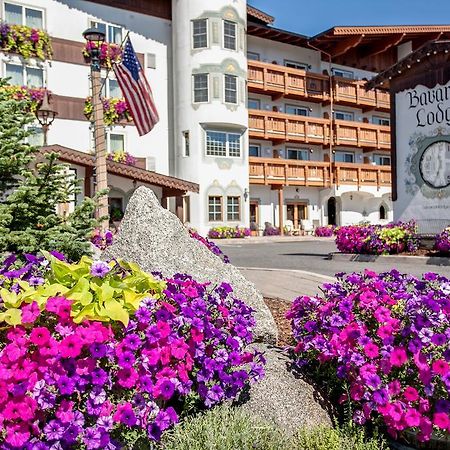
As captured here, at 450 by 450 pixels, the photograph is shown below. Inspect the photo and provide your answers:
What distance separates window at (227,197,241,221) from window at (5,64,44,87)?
13.4 metres

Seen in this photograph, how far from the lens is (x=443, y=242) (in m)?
15.0

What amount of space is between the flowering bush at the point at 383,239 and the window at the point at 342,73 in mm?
28083

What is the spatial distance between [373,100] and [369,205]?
28.9 feet

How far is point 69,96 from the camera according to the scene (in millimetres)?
29422

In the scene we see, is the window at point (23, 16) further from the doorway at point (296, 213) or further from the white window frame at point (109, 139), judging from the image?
the doorway at point (296, 213)

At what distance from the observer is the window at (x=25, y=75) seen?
1076 inches

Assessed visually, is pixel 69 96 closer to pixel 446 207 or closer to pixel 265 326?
pixel 446 207

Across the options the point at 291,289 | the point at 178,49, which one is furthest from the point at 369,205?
the point at 291,289

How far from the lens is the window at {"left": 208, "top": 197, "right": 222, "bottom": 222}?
3341 centimetres

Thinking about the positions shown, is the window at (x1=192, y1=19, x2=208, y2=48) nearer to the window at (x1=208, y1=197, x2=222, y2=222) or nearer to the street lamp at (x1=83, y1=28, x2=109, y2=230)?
the window at (x1=208, y1=197, x2=222, y2=222)

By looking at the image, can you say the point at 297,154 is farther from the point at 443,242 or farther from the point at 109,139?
the point at 443,242

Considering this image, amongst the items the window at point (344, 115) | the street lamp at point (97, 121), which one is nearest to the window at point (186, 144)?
the window at point (344, 115)

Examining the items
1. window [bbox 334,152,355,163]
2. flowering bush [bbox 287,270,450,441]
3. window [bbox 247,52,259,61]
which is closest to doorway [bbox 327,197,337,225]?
window [bbox 334,152,355,163]

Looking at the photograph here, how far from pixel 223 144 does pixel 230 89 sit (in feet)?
11.7
